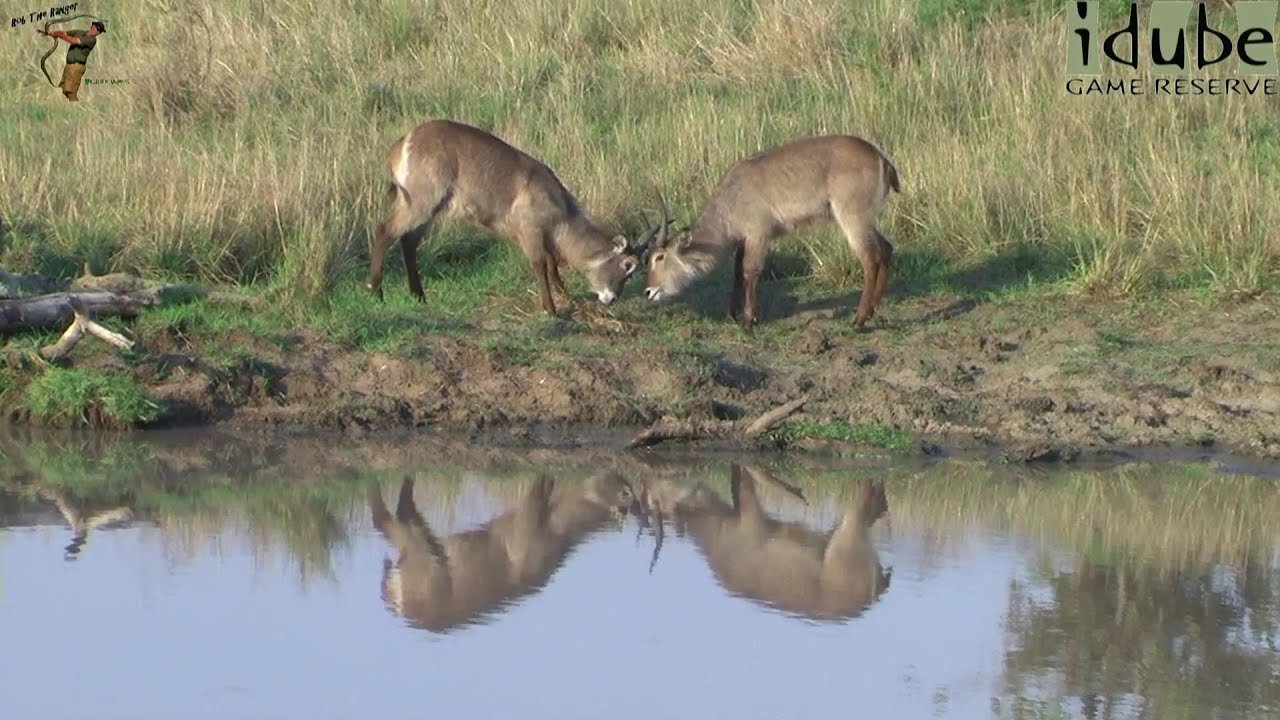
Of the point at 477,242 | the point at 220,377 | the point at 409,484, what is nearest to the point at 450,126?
the point at 477,242

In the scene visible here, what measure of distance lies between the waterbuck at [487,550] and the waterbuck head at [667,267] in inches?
88.5

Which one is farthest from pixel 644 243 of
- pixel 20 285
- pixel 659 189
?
pixel 20 285

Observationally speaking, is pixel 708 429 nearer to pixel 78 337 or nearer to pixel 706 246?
pixel 706 246

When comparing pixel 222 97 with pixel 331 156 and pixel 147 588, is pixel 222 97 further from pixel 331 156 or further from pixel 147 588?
pixel 147 588

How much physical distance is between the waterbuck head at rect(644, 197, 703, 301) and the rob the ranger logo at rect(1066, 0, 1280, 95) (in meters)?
3.15

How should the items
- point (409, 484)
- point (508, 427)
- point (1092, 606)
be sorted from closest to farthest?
point (1092, 606)
point (409, 484)
point (508, 427)

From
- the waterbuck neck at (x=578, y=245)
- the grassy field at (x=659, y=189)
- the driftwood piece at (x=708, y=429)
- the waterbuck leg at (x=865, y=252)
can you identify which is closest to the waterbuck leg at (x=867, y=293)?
the waterbuck leg at (x=865, y=252)

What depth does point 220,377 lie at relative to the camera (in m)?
8.06

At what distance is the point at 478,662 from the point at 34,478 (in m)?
2.77

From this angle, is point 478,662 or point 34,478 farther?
point 34,478

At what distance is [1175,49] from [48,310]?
732cm

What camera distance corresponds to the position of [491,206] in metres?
9.53

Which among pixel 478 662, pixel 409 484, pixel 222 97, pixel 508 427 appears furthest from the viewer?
pixel 222 97

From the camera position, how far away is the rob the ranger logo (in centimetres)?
1140
